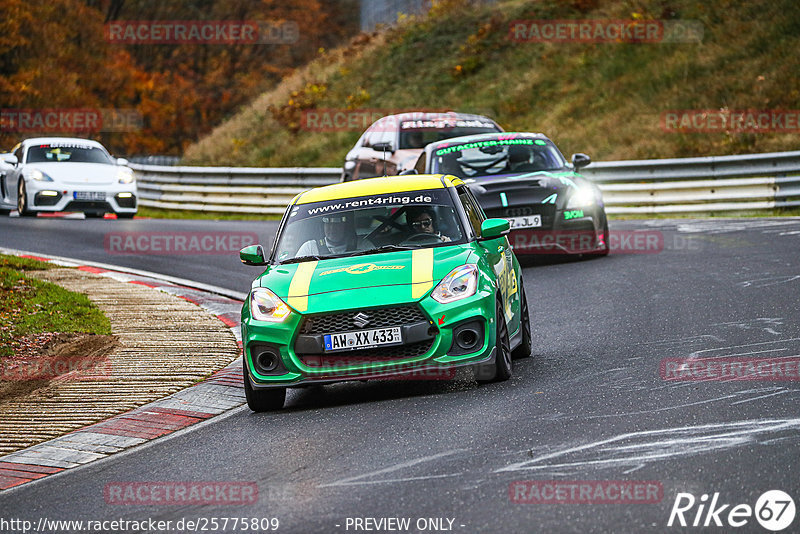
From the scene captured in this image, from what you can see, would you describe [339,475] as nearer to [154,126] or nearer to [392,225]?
[392,225]

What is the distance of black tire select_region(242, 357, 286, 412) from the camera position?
29.2 feet

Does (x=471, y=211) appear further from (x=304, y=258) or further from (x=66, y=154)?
(x=66, y=154)

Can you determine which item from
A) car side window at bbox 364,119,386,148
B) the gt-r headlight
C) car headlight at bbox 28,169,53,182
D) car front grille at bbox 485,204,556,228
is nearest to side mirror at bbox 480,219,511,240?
car front grille at bbox 485,204,556,228

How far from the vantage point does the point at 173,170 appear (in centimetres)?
3042

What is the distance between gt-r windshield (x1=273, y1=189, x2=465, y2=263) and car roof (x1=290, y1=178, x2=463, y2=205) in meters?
0.07

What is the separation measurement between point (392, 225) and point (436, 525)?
4357mm

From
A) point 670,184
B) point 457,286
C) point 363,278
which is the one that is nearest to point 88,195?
point 670,184

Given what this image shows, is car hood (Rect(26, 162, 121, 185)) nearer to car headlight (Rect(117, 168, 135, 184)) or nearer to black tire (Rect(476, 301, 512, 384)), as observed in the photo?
car headlight (Rect(117, 168, 135, 184))

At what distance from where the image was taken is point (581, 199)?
1559 cm

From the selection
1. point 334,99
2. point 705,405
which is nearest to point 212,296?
point 705,405

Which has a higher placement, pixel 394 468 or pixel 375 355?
pixel 375 355

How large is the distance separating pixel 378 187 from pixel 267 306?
5.73 ft

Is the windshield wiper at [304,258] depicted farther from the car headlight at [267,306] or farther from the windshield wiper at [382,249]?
the car headlight at [267,306]

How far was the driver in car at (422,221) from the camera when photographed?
32.0ft
